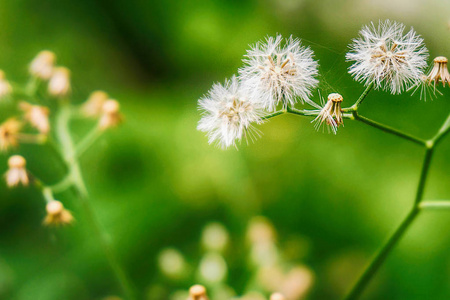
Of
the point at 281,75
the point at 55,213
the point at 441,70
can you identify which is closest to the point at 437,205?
the point at 441,70

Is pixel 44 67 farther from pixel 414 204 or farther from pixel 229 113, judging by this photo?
pixel 414 204

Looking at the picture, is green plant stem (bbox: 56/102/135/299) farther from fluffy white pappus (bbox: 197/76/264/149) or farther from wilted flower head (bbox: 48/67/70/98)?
fluffy white pappus (bbox: 197/76/264/149)

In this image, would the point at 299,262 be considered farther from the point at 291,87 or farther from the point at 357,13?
the point at 291,87

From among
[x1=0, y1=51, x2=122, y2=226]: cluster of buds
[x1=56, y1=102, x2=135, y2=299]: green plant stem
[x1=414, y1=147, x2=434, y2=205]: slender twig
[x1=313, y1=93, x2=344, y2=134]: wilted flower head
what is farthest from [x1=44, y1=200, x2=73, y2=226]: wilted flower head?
[x1=414, y1=147, x2=434, y2=205]: slender twig

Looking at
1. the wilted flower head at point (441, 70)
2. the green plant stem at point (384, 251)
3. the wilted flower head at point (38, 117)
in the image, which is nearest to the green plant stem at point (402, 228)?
the green plant stem at point (384, 251)

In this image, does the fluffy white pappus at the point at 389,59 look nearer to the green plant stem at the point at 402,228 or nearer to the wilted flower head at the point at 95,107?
the green plant stem at the point at 402,228

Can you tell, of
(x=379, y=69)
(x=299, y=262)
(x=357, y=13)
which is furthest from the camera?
(x=299, y=262)

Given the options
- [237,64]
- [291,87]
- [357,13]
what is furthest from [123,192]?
[291,87]
